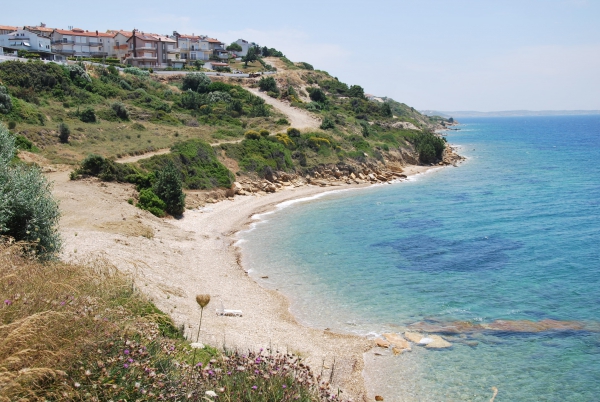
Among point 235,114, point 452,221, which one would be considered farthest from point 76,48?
point 452,221

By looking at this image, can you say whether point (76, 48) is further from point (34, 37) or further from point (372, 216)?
point (372, 216)

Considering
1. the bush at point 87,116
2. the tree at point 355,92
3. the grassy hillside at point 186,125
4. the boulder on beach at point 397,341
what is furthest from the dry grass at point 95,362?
the tree at point 355,92

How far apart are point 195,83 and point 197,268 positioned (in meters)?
60.2

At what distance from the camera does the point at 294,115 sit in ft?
239

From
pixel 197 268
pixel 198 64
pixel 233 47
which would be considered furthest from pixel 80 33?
pixel 197 268

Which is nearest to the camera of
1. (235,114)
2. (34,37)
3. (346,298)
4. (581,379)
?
(581,379)

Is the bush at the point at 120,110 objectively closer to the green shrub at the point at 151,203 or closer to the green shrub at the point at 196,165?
the green shrub at the point at 196,165

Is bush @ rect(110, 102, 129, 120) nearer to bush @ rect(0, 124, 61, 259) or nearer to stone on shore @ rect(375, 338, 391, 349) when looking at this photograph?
bush @ rect(0, 124, 61, 259)

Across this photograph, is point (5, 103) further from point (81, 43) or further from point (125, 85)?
point (81, 43)

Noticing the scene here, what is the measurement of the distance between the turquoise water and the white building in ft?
184

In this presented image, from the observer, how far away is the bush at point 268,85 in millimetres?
86375

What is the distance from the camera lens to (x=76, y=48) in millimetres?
88562

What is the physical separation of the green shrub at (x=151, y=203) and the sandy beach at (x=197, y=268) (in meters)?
1.02

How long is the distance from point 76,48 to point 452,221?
80521 millimetres
